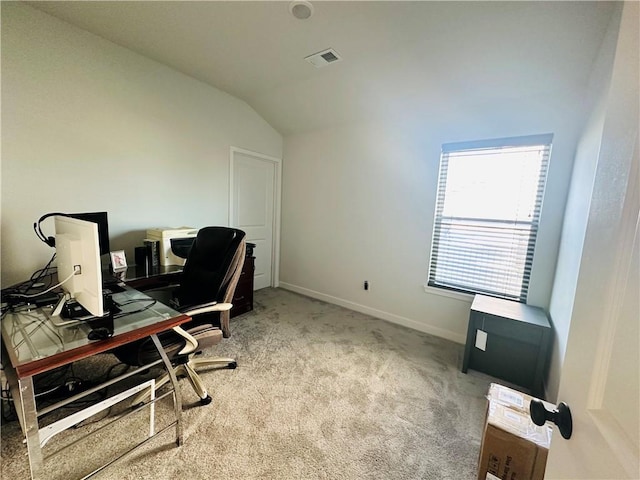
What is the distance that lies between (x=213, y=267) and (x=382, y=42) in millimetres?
2235

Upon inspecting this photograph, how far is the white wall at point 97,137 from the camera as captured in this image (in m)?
1.97

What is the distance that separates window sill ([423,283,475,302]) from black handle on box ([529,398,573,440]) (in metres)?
2.31

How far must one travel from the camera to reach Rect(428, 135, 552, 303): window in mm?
2414

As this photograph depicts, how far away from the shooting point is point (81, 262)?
1.22 meters

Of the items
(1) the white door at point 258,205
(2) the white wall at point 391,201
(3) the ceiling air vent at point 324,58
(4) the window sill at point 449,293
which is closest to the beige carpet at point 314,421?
(4) the window sill at point 449,293

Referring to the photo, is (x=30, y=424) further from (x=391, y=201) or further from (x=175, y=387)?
(x=391, y=201)

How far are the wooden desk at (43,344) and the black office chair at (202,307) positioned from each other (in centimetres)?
19

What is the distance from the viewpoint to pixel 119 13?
2023mm

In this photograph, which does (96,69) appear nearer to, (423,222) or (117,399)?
(117,399)

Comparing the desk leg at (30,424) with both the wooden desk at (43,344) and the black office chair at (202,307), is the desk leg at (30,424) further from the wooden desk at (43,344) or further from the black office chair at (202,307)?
the black office chair at (202,307)

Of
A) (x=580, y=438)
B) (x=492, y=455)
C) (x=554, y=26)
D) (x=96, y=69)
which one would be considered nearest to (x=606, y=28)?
(x=554, y=26)

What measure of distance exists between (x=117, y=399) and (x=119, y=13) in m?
2.70

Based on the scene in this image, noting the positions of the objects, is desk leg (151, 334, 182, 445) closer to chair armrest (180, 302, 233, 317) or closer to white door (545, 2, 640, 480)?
chair armrest (180, 302, 233, 317)

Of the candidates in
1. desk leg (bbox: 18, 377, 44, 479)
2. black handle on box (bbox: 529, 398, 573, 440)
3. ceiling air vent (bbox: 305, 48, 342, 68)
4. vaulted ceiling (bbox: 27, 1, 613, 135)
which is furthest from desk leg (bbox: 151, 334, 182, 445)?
ceiling air vent (bbox: 305, 48, 342, 68)
